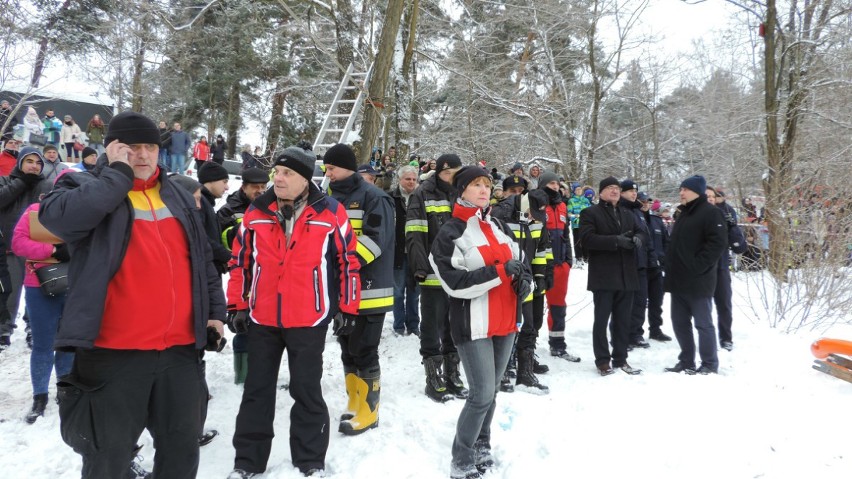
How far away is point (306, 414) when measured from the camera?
3.26 meters

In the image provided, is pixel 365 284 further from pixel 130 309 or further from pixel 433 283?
pixel 130 309

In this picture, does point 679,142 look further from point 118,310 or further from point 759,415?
point 118,310

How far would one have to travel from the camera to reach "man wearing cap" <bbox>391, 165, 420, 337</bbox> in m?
6.05

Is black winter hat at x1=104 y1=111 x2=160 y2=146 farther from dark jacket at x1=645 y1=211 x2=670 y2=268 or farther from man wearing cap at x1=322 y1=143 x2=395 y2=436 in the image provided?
dark jacket at x1=645 y1=211 x2=670 y2=268

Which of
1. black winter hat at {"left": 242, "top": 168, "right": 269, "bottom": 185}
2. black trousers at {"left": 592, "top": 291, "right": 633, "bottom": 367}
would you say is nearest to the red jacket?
black winter hat at {"left": 242, "top": 168, "right": 269, "bottom": 185}

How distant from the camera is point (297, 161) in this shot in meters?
3.34

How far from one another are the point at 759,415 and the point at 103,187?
186 inches

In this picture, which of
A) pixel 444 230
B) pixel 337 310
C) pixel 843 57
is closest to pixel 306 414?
pixel 337 310

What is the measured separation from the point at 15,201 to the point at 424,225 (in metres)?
4.16

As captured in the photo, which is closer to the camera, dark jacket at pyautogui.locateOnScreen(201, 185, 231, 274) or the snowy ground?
the snowy ground

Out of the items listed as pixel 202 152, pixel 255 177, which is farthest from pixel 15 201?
pixel 202 152

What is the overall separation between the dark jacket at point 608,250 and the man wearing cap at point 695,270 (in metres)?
0.50

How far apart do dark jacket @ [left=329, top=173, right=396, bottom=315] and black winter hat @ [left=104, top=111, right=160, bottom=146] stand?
5.87ft

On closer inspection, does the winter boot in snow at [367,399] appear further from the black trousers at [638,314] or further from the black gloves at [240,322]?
the black trousers at [638,314]
